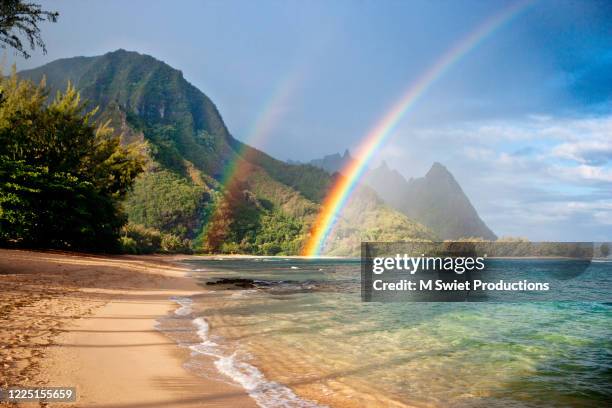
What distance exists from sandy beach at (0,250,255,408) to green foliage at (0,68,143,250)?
16814mm

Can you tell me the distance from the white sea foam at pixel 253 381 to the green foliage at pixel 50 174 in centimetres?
2660

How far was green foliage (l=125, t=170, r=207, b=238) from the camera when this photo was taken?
154875 millimetres

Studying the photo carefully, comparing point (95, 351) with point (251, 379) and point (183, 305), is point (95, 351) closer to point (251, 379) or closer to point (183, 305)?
point (251, 379)

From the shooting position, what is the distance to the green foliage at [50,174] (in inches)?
1228

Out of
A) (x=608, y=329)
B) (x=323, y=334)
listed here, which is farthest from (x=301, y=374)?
(x=608, y=329)

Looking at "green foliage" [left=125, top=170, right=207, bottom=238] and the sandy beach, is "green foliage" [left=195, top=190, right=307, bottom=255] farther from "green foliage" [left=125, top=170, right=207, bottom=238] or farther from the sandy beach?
the sandy beach

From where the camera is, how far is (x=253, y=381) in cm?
796

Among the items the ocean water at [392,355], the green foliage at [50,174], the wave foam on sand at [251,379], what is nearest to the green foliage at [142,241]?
the green foliage at [50,174]

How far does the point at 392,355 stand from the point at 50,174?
34335 mm

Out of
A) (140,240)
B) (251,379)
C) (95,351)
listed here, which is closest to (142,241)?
(140,240)

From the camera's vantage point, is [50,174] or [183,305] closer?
[183,305]

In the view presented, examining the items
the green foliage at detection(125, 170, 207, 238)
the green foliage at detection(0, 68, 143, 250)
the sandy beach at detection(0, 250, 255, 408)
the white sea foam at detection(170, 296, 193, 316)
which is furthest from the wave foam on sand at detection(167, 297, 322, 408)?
the green foliage at detection(125, 170, 207, 238)

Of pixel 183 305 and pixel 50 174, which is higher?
pixel 50 174

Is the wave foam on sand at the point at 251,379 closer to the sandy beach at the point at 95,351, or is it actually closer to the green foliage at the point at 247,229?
the sandy beach at the point at 95,351
